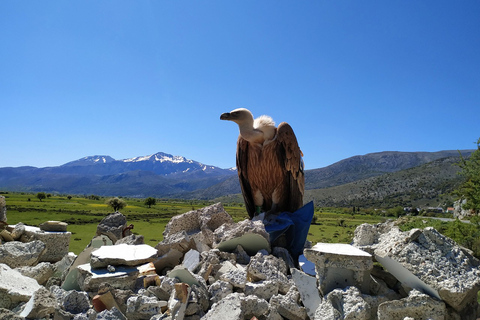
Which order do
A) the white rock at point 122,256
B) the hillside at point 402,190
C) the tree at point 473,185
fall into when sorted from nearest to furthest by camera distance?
1. the white rock at point 122,256
2. the tree at point 473,185
3. the hillside at point 402,190

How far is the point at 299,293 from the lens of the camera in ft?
13.3

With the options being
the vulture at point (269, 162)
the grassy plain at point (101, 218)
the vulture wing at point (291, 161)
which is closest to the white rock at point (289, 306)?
the vulture at point (269, 162)

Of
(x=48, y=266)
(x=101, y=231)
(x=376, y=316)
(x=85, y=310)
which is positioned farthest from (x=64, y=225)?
(x=376, y=316)

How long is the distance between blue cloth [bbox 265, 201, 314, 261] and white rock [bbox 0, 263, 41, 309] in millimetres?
4034

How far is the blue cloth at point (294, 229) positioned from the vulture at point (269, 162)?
556 millimetres

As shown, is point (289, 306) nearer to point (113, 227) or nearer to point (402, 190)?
point (113, 227)

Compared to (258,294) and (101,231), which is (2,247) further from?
(258,294)

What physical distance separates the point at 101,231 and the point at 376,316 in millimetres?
5520

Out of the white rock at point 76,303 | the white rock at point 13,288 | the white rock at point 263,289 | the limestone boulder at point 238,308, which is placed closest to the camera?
the limestone boulder at point 238,308

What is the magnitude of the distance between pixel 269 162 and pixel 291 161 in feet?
1.56

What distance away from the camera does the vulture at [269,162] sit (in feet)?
22.8

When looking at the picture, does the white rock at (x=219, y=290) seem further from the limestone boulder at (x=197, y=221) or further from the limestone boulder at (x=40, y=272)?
the limestone boulder at (x=40, y=272)

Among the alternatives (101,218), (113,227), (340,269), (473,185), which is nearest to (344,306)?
(340,269)

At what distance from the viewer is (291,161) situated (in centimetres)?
705
